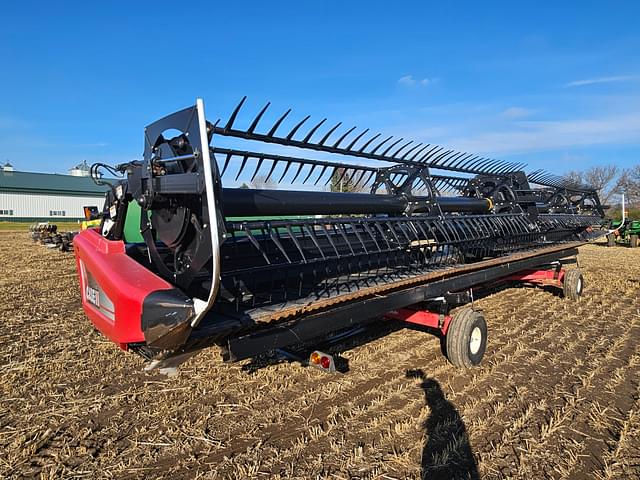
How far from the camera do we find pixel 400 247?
12.4ft

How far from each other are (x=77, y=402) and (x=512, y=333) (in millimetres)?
4539

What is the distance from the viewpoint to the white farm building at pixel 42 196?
45.2m

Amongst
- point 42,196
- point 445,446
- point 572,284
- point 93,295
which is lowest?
point 445,446

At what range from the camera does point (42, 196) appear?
46.6 m

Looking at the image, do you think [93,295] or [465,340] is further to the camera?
[465,340]

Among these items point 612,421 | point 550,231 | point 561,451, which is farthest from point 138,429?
point 550,231

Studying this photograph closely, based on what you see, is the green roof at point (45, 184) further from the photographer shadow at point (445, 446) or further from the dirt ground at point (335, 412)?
the photographer shadow at point (445, 446)

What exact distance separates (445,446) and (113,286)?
7.15 feet

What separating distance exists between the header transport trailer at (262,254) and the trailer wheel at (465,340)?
0.03 feet

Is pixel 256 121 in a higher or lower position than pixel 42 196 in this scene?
lower

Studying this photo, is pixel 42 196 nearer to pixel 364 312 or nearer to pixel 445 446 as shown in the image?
pixel 364 312

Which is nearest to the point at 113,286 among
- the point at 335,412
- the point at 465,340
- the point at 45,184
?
the point at 335,412

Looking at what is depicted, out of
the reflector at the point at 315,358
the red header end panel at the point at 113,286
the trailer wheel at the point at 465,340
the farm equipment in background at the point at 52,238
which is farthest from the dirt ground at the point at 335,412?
the farm equipment in background at the point at 52,238

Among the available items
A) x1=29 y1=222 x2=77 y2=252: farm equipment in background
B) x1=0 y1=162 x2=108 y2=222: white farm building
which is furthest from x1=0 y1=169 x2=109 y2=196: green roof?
x1=29 y1=222 x2=77 y2=252: farm equipment in background
